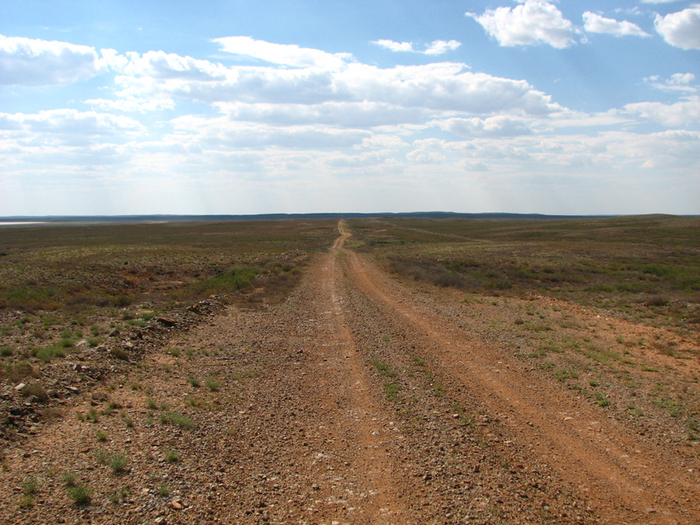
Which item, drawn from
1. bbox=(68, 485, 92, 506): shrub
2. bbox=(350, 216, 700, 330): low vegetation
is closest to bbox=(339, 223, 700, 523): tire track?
bbox=(68, 485, 92, 506): shrub

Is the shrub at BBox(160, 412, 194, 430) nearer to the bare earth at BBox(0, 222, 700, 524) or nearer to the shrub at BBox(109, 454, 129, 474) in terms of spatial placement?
the bare earth at BBox(0, 222, 700, 524)

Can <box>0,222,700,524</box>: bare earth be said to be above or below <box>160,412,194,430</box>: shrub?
below

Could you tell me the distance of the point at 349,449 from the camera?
23.1 feet

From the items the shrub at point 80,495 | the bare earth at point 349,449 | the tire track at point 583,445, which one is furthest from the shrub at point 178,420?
the tire track at point 583,445

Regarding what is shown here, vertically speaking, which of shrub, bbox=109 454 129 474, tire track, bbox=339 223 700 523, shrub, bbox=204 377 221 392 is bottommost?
tire track, bbox=339 223 700 523

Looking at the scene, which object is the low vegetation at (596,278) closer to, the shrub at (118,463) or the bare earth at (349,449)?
the bare earth at (349,449)

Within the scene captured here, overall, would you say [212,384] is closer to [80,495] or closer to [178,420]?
[178,420]

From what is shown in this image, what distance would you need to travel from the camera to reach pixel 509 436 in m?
7.38

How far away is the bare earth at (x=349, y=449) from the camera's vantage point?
18.1ft

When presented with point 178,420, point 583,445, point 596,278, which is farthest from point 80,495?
point 596,278

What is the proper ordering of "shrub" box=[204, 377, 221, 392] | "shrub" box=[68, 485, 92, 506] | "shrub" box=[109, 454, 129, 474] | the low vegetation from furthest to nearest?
the low vegetation, "shrub" box=[204, 377, 221, 392], "shrub" box=[109, 454, 129, 474], "shrub" box=[68, 485, 92, 506]

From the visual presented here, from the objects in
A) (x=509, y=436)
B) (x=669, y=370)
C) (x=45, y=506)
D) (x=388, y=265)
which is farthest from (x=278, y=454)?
(x=388, y=265)

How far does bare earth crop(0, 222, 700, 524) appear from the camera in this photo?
217 inches

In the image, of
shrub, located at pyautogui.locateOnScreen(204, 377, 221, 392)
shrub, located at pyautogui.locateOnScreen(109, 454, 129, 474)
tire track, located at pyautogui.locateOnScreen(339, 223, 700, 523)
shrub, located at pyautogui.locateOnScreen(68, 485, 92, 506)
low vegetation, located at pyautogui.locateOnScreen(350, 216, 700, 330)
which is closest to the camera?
shrub, located at pyautogui.locateOnScreen(68, 485, 92, 506)
